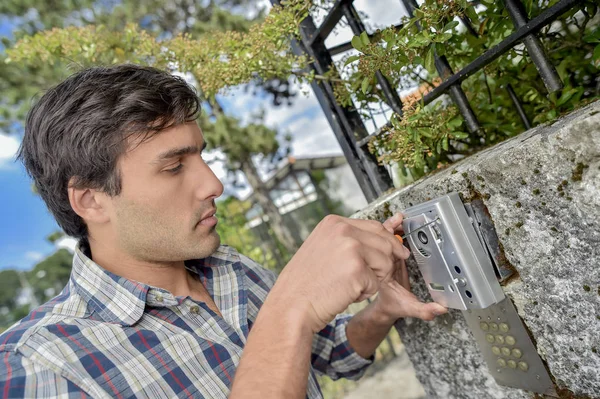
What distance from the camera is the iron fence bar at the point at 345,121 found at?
1559 mm

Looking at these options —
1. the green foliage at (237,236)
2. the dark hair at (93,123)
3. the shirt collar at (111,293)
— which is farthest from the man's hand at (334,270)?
the green foliage at (237,236)

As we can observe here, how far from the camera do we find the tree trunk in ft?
36.8

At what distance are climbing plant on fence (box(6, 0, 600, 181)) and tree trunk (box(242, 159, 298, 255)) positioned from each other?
9.20 meters

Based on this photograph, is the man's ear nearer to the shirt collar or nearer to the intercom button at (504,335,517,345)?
the shirt collar

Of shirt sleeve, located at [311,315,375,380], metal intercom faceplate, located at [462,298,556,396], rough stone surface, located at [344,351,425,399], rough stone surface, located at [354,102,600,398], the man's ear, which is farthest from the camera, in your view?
rough stone surface, located at [344,351,425,399]

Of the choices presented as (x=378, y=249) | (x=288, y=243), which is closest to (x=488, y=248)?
(x=378, y=249)

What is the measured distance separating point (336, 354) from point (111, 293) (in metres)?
0.90

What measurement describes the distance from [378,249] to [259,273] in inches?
36.9

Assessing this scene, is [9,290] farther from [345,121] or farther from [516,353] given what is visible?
[516,353]

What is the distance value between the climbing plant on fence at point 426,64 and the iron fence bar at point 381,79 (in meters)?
0.06

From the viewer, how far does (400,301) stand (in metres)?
1.30

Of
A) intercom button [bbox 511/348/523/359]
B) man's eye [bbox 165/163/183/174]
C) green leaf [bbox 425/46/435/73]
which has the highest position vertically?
man's eye [bbox 165/163/183/174]

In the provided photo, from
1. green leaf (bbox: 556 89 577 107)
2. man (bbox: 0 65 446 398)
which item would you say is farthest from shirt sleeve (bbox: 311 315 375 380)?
green leaf (bbox: 556 89 577 107)

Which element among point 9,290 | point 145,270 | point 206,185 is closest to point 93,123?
point 206,185
